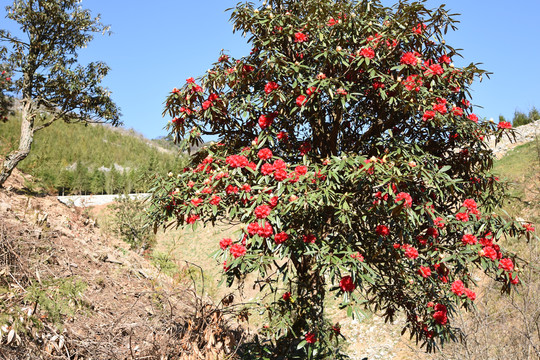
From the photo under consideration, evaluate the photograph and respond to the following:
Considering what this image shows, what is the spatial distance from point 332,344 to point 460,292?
465 centimetres

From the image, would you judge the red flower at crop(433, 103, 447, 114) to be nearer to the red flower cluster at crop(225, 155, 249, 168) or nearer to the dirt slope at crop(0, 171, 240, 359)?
the red flower cluster at crop(225, 155, 249, 168)

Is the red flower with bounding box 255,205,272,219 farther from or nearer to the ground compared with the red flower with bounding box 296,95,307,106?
nearer to the ground

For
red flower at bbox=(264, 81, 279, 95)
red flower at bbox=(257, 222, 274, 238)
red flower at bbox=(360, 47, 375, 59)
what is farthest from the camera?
red flower at bbox=(264, 81, 279, 95)

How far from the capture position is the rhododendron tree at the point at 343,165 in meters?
2.66

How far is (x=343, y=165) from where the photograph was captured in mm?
2611

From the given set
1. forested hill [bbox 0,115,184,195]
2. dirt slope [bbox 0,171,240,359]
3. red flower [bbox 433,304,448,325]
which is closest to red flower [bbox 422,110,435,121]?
red flower [bbox 433,304,448,325]

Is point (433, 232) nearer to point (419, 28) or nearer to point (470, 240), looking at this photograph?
point (470, 240)

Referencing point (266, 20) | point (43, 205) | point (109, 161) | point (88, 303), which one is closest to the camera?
point (266, 20)

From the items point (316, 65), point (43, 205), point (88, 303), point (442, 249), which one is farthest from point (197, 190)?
point (43, 205)

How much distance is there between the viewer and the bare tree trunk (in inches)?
382

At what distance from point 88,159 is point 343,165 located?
112ft

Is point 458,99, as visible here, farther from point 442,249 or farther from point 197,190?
point 197,190

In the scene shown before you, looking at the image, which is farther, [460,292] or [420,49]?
[420,49]

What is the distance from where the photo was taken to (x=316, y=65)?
3389mm
